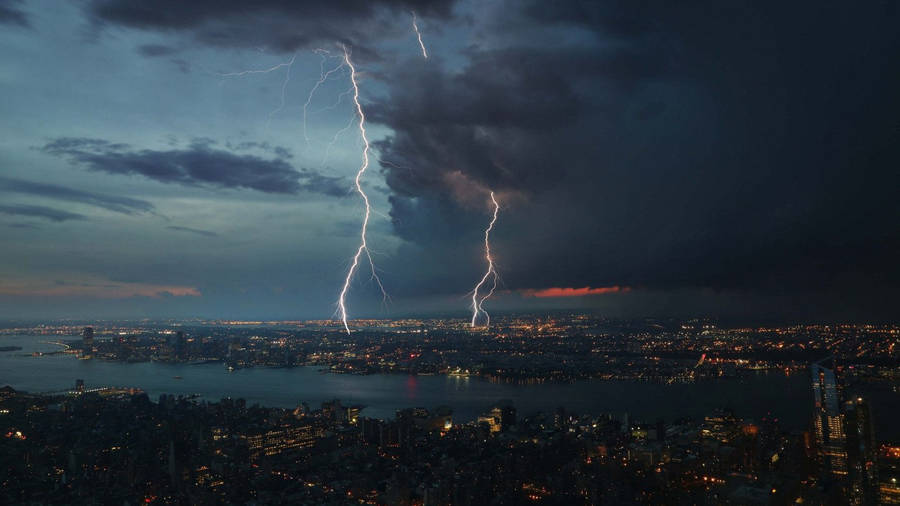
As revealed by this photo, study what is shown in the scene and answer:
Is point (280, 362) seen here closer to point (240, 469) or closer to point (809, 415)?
point (240, 469)

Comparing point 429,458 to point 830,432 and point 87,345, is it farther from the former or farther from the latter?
point 87,345

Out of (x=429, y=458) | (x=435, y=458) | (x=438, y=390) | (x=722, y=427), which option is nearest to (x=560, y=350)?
(x=438, y=390)

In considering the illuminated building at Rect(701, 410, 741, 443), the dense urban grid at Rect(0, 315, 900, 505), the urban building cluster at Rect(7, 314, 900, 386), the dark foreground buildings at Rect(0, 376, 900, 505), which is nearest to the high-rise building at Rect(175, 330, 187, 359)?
the urban building cluster at Rect(7, 314, 900, 386)

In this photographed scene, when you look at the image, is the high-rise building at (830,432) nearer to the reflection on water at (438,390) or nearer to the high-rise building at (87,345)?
the reflection on water at (438,390)

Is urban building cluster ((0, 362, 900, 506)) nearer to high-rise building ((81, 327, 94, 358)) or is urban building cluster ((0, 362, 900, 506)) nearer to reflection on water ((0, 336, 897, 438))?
reflection on water ((0, 336, 897, 438))

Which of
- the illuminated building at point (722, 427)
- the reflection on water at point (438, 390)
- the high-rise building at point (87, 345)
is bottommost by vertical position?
the reflection on water at point (438, 390)

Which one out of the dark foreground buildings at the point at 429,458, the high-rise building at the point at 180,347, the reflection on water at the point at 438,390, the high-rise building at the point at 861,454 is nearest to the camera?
the high-rise building at the point at 861,454

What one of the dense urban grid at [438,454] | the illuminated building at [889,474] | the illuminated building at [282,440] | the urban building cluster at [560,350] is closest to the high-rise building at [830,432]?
the dense urban grid at [438,454]

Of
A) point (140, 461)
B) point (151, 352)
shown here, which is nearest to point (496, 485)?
point (140, 461)
